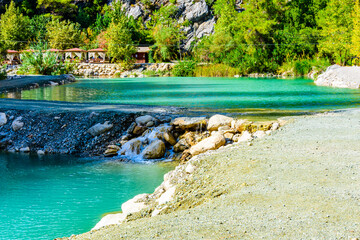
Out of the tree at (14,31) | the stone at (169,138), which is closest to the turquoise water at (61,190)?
the stone at (169,138)

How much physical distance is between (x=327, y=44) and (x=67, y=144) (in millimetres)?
30455

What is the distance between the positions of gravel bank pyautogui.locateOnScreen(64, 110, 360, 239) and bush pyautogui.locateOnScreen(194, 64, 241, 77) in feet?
111

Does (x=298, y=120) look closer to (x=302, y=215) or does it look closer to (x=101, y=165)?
(x=101, y=165)

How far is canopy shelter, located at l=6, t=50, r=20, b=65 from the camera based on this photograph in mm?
52850

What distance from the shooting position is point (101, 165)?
30.7ft

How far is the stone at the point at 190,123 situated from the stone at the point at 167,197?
433 cm

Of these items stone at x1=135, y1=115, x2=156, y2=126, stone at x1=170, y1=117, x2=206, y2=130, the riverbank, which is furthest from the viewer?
the riverbank

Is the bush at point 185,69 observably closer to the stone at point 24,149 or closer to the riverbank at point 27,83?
the riverbank at point 27,83

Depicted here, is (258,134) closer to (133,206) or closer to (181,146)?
(181,146)

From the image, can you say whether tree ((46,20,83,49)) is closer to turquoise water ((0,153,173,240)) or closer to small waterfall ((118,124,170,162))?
turquoise water ((0,153,173,240))

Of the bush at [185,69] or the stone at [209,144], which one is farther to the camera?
the bush at [185,69]

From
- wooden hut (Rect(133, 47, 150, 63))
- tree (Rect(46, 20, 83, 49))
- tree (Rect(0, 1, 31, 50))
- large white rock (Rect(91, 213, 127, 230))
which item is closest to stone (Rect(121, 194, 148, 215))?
large white rock (Rect(91, 213, 127, 230))

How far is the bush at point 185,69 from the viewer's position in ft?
143

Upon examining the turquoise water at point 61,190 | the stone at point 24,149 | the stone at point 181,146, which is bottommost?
the turquoise water at point 61,190
